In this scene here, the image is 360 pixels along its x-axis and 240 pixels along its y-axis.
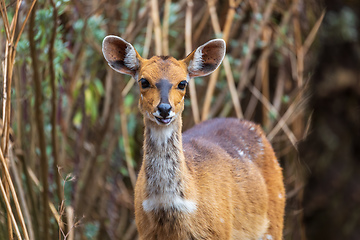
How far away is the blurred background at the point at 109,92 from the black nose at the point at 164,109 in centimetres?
109

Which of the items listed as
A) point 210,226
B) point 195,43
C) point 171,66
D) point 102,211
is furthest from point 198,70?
point 102,211

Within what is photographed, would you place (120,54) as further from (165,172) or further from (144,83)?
(165,172)

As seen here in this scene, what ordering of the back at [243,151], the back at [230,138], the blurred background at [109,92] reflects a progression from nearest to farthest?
1. the back at [243,151]
2. the back at [230,138]
3. the blurred background at [109,92]

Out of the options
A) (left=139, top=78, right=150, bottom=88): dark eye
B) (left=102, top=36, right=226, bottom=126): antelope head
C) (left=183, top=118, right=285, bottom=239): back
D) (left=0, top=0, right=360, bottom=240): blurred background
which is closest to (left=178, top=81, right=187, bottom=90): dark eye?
(left=102, top=36, right=226, bottom=126): antelope head

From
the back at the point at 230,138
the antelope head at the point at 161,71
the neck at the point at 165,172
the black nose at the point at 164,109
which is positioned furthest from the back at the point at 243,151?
Result: the black nose at the point at 164,109

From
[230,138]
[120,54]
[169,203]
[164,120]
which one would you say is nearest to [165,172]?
[169,203]

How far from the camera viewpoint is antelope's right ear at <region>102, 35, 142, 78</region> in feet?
14.3

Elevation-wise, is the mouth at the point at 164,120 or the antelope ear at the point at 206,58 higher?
the antelope ear at the point at 206,58

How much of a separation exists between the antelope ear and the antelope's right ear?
0.41 meters

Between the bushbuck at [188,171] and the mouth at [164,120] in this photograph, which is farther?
the bushbuck at [188,171]

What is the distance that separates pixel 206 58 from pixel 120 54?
70cm

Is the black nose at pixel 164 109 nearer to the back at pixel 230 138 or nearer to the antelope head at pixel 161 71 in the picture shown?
the antelope head at pixel 161 71

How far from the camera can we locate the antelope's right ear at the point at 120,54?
4367 mm

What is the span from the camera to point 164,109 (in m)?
3.79
